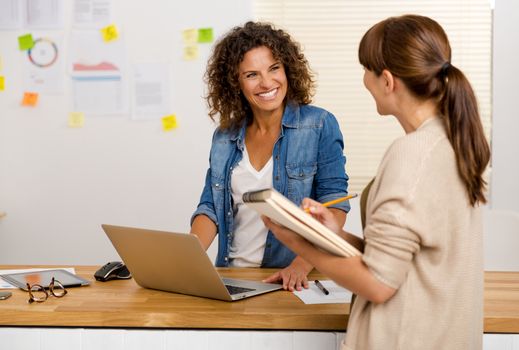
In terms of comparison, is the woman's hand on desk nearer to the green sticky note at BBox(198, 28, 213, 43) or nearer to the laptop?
the laptop

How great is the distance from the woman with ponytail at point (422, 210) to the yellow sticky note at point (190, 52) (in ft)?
8.82

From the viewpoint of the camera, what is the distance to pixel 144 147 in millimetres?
4012

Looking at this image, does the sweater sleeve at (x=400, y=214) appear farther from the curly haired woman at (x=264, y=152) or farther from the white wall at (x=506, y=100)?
the white wall at (x=506, y=100)

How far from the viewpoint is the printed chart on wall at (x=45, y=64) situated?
4.03 metres

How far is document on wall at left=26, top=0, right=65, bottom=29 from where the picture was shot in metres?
4.00

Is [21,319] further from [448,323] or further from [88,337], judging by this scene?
[448,323]

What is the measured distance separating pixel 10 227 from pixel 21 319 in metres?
2.67

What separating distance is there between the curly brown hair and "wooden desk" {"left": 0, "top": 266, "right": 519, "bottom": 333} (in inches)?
33.1

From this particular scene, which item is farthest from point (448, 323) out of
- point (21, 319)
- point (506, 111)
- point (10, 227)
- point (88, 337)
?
point (10, 227)

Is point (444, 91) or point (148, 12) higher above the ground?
point (148, 12)

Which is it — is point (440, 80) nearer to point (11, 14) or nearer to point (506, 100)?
point (506, 100)

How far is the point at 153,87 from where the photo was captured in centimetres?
398

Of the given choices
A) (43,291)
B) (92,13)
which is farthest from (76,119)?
(43,291)

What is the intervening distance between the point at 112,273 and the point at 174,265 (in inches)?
12.8
